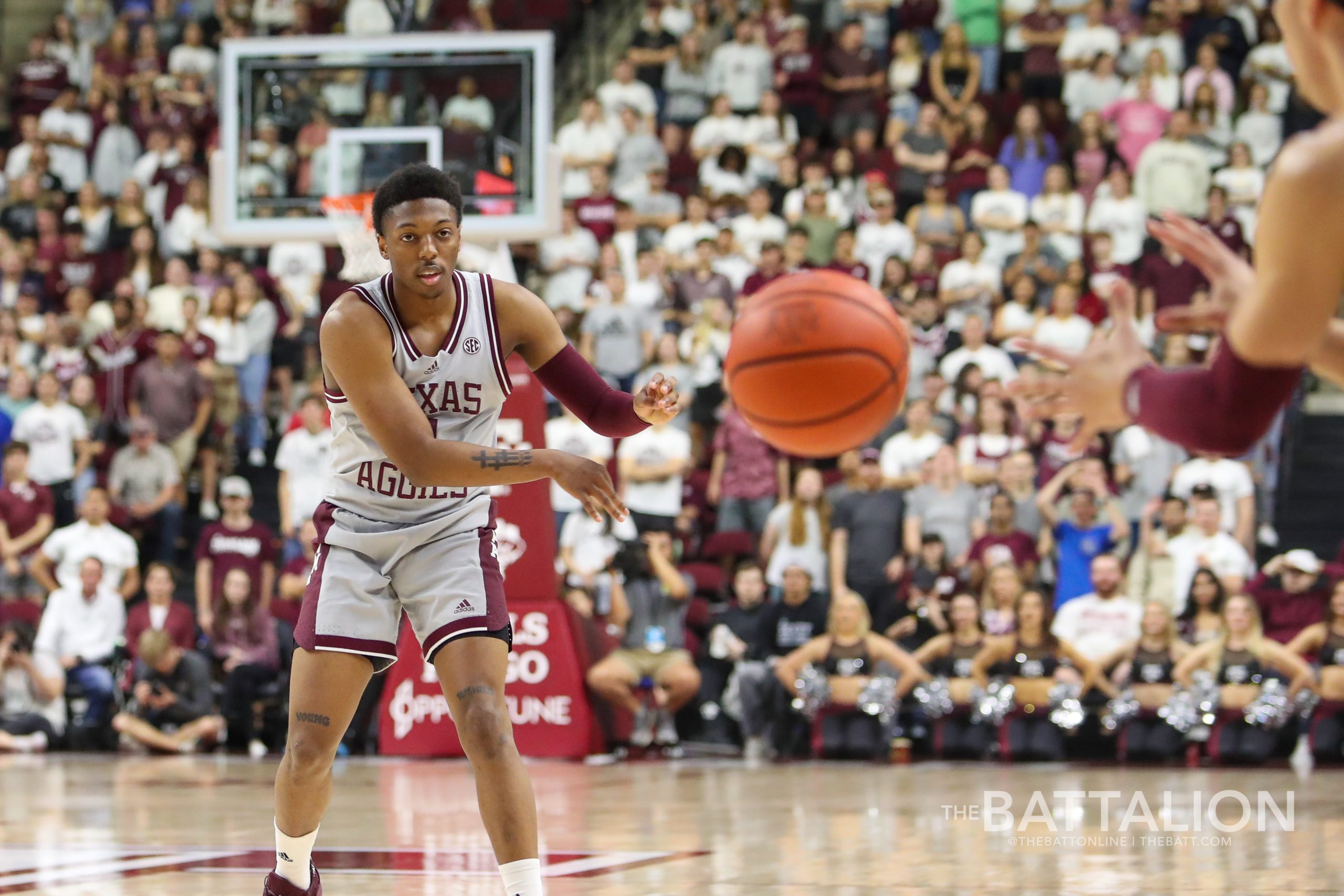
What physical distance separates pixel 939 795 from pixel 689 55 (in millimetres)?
9678

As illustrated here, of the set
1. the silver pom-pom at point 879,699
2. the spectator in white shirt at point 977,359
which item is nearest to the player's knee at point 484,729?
the silver pom-pom at point 879,699

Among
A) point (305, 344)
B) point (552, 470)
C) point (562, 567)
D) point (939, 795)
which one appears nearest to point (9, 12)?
point (305, 344)

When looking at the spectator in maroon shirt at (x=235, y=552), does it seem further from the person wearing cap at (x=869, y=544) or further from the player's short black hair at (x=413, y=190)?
the player's short black hair at (x=413, y=190)

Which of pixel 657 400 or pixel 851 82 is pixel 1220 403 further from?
pixel 851 82

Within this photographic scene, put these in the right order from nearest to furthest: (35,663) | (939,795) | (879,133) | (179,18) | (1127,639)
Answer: (939,795)
(1127,639)
(35,663)
(879,133)
(179,18)

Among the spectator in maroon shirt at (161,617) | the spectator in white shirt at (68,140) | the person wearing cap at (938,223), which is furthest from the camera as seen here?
the spectator in white shirt at (68,140)

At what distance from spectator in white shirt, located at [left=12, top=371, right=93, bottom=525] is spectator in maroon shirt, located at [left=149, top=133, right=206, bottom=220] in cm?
268

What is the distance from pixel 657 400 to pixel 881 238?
1008 cm

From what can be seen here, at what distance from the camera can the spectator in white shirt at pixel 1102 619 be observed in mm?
10953

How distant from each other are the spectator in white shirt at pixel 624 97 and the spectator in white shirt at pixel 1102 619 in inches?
267

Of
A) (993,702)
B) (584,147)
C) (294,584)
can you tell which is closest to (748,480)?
(993,702)

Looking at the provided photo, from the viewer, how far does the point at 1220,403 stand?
2867 millimetres

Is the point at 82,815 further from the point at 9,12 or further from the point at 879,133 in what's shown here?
the point at 9,12

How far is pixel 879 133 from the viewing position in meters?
15.9
